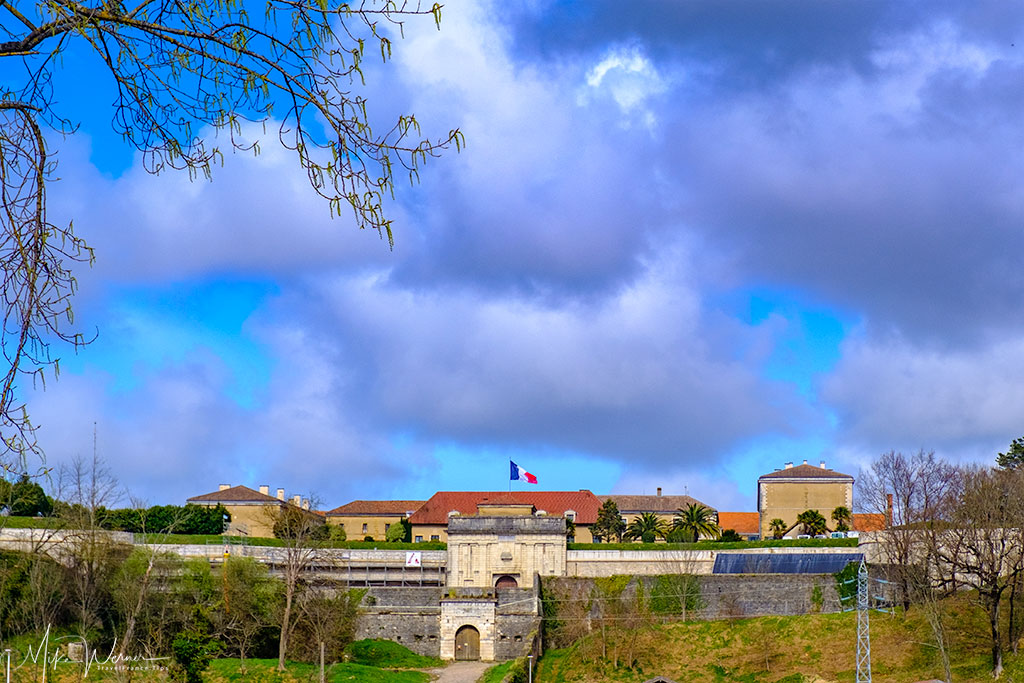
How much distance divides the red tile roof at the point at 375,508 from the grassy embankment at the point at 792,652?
31556 mm

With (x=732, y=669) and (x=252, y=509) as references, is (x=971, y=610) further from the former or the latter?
(x=252, y=509)

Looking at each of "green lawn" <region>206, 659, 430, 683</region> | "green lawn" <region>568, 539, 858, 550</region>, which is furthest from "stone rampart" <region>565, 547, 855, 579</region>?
"green lawn" <region>206, 659, 430, 683</region>

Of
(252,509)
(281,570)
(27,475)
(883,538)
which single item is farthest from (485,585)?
(27,475)

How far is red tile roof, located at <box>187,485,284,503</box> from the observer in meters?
73.9

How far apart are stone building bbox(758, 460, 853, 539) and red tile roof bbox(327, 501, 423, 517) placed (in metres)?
24.2

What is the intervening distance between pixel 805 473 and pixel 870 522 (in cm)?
1326

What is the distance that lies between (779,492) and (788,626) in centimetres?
2653

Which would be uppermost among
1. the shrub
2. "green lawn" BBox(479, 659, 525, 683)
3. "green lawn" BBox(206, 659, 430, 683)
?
the shrub

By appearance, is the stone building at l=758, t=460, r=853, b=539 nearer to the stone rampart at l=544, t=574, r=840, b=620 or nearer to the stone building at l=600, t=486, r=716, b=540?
the stone building at l=600, t=486, r=716, b=540

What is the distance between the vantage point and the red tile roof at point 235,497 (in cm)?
7388

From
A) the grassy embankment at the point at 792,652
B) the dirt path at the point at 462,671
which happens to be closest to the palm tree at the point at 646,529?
the grassy embankment at the point at 792,652

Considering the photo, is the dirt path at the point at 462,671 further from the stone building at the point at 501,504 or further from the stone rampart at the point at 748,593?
the stone building at the point at 501,504

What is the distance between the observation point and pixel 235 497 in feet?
244

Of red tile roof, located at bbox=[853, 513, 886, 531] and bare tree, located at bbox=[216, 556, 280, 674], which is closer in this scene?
bare tree, located at bbox=[216, 556, 280, 674]
